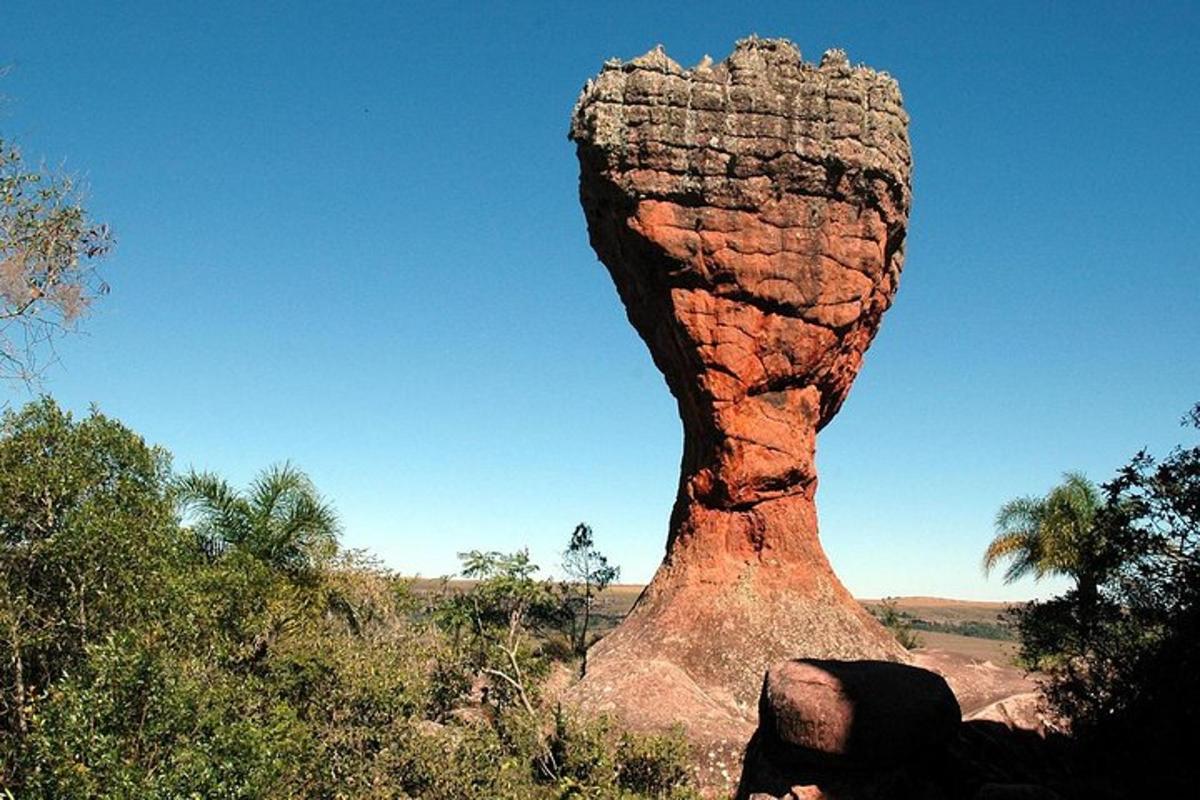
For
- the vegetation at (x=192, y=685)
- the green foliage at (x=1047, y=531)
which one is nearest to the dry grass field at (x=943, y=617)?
the green foliage at (x=1047, y=531)

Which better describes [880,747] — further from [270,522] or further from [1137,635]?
[270,522]

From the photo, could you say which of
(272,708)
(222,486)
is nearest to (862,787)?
(272,708)

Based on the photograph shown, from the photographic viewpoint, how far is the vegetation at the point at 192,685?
10.8m

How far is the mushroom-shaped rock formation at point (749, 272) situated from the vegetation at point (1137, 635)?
30.9 ft

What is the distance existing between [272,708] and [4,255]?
327 inches

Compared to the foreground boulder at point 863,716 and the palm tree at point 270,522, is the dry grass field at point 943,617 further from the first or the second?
the foreground boulder at point 863,716

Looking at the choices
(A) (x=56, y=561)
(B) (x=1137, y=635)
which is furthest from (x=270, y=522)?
(B) (x=1137, y=635)

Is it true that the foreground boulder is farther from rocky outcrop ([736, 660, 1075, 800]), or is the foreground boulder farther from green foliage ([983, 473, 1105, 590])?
green foliage ([983, 473, 1105, 590])

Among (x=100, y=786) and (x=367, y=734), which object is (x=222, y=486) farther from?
(x=100, y=786)

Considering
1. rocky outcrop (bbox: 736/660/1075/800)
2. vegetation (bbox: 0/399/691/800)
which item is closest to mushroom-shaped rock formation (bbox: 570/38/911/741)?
vegetation (bbox: 0/399/691/800)

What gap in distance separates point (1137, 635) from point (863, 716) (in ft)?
15.0

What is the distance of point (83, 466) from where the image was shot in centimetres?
1686

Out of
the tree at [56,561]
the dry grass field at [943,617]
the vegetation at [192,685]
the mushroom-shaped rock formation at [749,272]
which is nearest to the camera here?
the vegetation at [192,685]

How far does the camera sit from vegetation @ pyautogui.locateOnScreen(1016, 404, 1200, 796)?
12773mm
